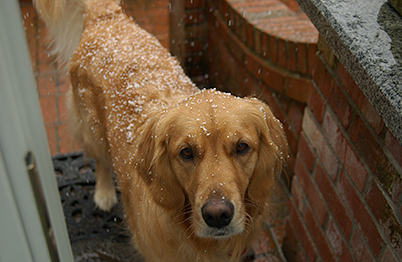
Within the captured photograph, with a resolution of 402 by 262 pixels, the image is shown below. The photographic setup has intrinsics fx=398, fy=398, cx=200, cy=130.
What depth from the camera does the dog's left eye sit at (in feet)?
5.42

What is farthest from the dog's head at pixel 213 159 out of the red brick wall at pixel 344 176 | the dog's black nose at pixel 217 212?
the red brick wall at pixel 344 176

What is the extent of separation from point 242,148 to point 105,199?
61.1 inches

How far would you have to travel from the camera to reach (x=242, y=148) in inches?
65.4

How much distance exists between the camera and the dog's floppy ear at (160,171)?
1.76m

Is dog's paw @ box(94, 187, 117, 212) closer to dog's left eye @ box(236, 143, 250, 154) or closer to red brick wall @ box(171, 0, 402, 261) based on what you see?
red brick wall @ box(171, 0, 402, 261)

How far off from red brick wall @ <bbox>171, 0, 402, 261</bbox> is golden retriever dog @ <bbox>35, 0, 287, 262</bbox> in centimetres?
29

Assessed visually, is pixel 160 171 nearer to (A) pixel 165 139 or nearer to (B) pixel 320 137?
(A) pixel 165 139

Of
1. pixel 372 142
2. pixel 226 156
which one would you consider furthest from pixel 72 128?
pixel 372 142

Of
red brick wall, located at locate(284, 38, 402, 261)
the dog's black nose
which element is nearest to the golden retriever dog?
the dog's black nose

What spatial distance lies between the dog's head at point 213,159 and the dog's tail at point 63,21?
4.29ft

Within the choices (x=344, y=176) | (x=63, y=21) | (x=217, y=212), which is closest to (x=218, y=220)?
(x=217, y=212)

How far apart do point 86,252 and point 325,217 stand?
1.53m

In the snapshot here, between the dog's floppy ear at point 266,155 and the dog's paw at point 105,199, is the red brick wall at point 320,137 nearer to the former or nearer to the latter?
the dog's floppy ear at point 266,155

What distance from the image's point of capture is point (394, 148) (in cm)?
145
